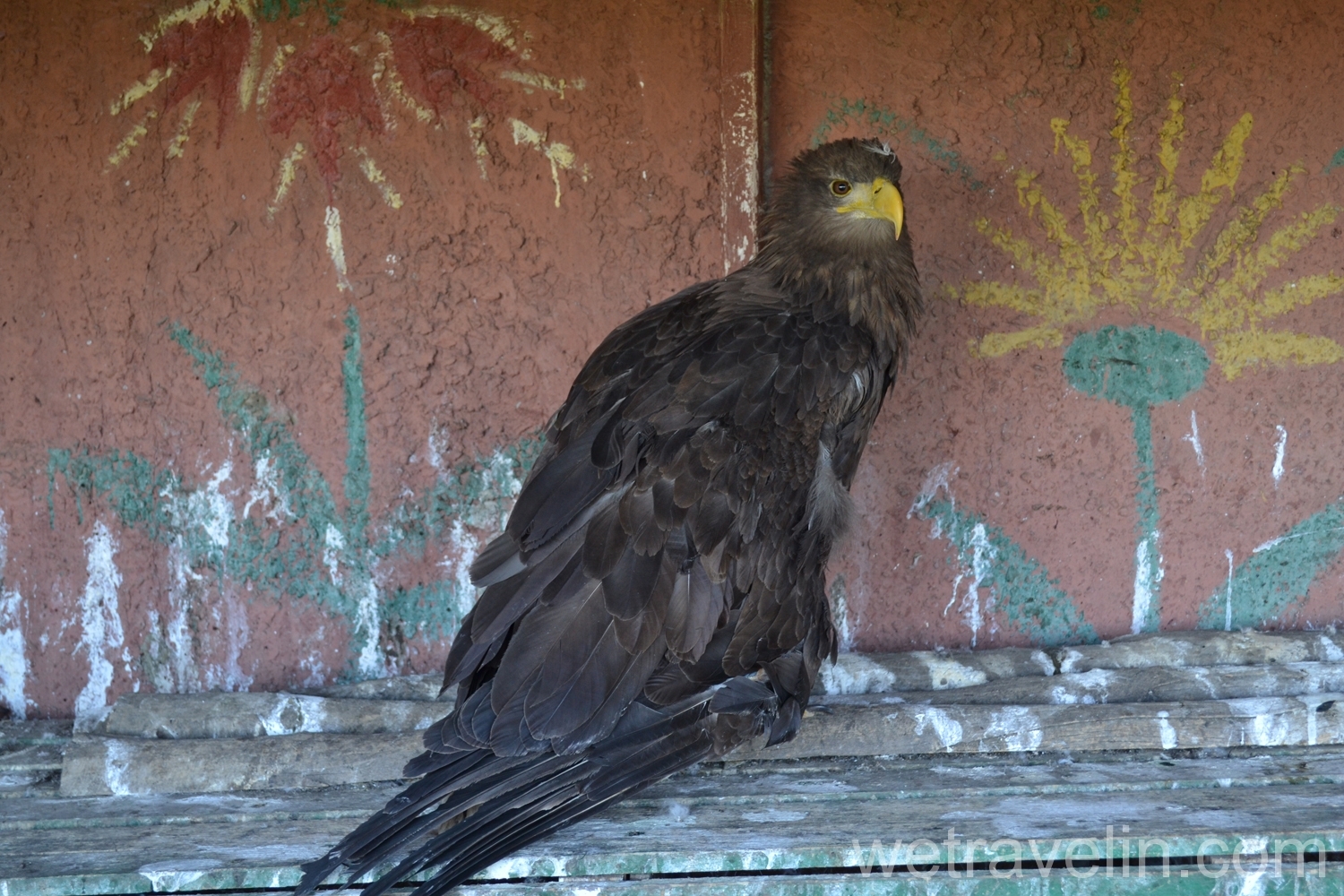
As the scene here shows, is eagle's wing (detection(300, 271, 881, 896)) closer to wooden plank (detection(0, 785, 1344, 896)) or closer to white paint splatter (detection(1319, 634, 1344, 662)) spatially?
wooden plank (detection(0, 785, 1344, 896))

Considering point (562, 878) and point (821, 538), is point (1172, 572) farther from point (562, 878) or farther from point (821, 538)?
point (562, 878)

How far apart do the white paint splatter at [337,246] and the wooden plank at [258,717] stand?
3.90 feet

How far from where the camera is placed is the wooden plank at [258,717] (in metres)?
2.88

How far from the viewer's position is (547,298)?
3303mm

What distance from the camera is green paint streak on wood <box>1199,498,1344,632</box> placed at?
3486 mm

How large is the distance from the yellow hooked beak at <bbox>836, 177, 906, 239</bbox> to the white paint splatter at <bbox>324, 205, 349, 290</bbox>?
1447 mm

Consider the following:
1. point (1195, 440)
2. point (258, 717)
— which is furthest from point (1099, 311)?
point (258, 717)

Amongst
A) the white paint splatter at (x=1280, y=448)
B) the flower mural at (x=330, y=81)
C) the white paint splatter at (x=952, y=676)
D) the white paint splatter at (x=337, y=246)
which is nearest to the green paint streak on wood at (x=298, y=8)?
the flower mural at (x=330, y=81)

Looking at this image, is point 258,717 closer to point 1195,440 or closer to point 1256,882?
point 1256,882

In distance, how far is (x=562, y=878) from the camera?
219 cm

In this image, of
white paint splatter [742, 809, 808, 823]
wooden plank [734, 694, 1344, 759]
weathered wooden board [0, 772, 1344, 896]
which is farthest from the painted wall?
white paint splatter [742, 809, 808, 823]

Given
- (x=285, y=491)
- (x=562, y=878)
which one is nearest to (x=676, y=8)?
(x=285, y=491)

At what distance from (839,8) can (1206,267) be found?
4.45ft

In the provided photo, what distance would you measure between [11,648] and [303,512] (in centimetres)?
94
